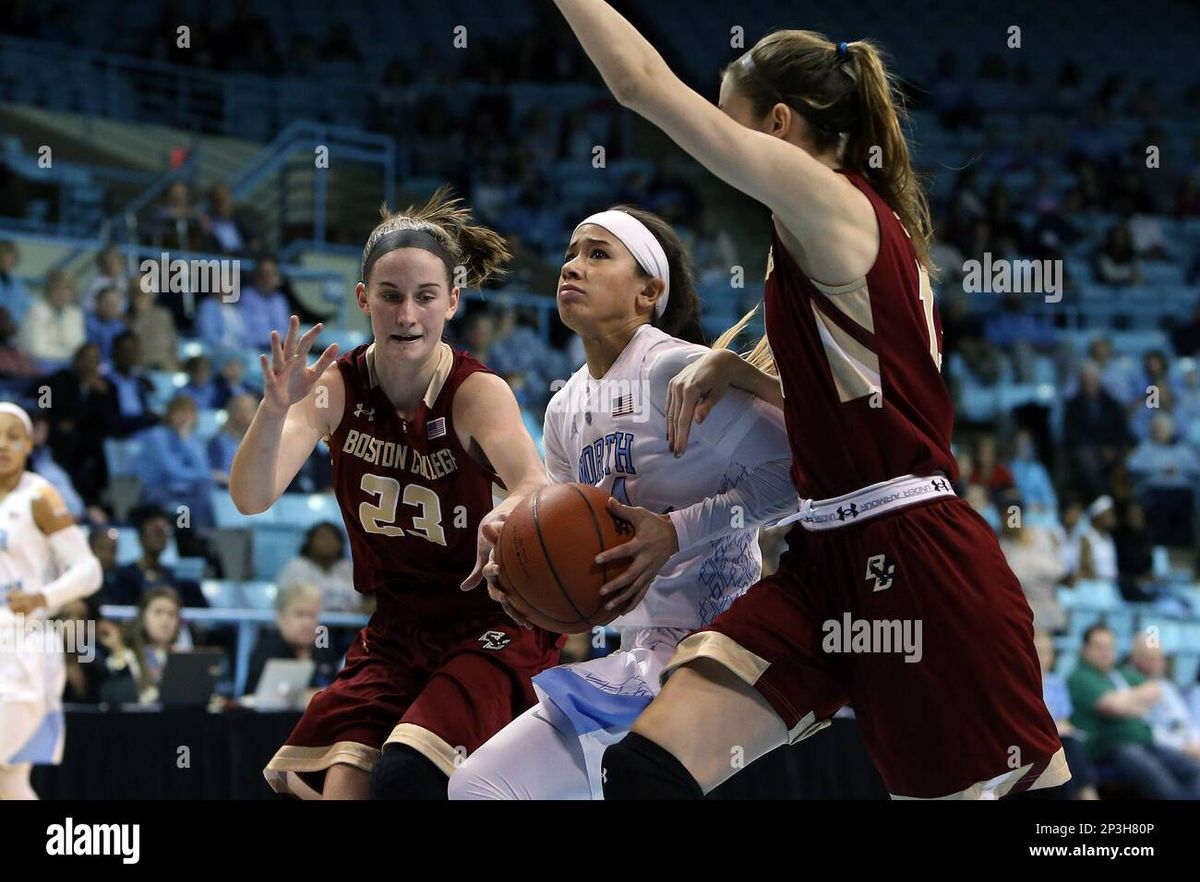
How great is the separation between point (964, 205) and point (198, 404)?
7.16m

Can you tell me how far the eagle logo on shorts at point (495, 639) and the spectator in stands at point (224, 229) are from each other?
711 centimetres

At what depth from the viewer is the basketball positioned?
10.6 ft

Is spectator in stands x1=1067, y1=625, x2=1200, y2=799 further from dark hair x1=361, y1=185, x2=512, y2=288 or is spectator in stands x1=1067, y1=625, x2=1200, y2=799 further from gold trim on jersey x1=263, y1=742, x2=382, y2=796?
gold trim on jersey x1=263, y1=742, x2=382, y2=796

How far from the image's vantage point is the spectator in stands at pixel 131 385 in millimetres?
8734

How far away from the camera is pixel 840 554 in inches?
119

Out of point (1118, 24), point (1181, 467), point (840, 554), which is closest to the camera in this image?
point (840, 554)

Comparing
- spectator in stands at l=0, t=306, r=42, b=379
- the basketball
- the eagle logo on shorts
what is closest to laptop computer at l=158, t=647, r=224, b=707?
spectator in stands at l=0, t=306, r=42, b=379

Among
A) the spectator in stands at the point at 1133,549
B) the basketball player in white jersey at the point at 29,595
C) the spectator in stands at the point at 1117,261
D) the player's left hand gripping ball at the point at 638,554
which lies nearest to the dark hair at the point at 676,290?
the player's left hand gripping ball at the point at 638,554

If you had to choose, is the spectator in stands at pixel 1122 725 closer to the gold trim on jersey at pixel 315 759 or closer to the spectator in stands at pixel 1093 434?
the spectator in stands at pixel 1093 434

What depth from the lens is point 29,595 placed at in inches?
235

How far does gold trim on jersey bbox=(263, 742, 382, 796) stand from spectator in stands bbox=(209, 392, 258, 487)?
509cm

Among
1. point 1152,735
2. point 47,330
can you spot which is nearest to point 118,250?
point 47,330

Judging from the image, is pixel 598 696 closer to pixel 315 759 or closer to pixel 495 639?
pixel 495 639

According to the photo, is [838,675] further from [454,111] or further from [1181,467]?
[454,111]
